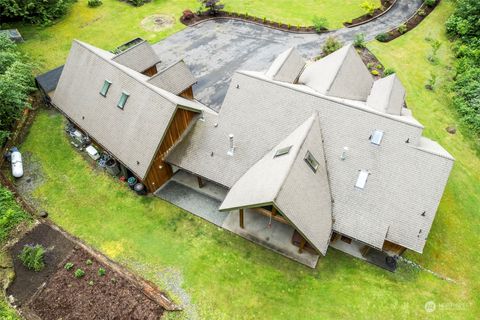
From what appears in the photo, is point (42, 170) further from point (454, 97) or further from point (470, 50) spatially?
point (470, 50)

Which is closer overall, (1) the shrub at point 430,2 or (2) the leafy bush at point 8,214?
(2) the leafy bush at point 8,214

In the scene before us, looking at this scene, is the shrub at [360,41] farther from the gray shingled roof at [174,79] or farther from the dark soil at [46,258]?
the dark soil at [46,258]

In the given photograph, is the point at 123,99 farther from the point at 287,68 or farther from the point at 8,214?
the point at 287,68

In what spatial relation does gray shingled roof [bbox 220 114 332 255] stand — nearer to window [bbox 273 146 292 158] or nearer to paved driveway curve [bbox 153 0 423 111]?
window [bbox 273 146 292 158]

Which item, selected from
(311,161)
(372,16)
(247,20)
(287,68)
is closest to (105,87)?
(287,68)

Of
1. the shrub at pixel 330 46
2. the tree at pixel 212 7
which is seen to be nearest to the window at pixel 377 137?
the shrub at pixel 330 46

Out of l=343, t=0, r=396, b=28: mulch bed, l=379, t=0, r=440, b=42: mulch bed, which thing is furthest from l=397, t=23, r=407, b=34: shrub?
l=343, t=0, r=396, b=28: mulch bed
